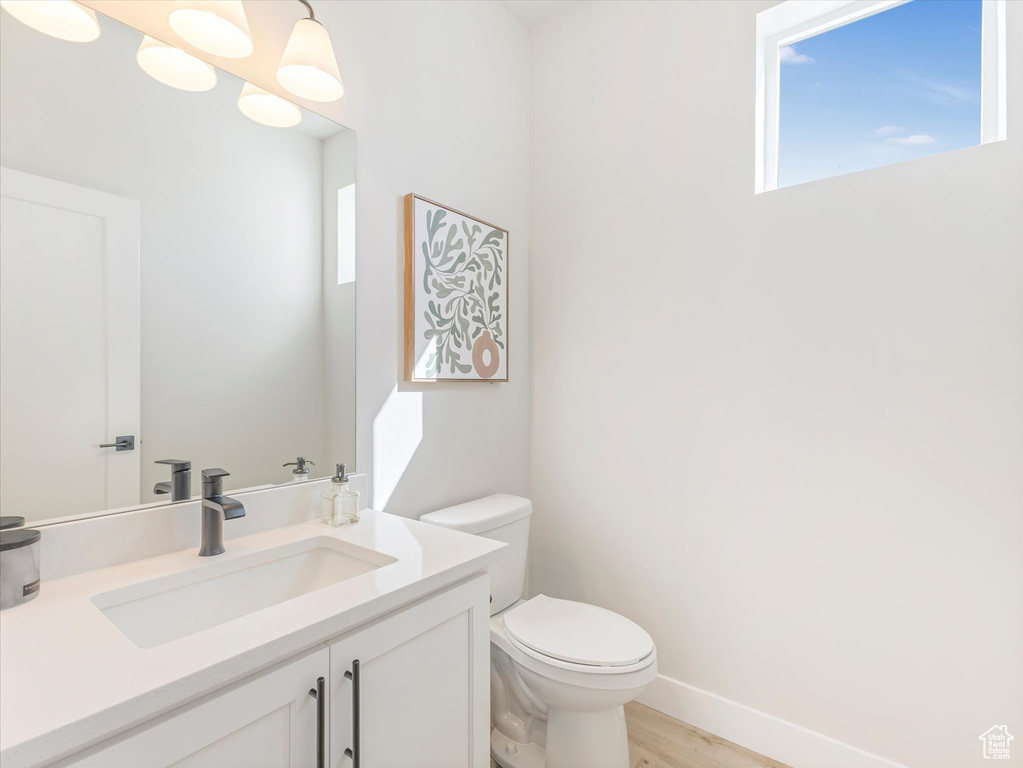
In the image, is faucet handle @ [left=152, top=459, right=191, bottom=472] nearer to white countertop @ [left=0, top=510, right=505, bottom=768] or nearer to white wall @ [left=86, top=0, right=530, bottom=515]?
white countertop @ [left=0, top=510, right=505, bottom=768]

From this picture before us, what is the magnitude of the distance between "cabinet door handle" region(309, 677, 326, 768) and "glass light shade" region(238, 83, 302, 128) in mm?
1265

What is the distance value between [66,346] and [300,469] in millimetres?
564

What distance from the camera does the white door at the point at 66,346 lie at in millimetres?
898

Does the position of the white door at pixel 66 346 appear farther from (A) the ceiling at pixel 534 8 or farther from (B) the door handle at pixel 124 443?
(A) the ceiling at pixel 534 8

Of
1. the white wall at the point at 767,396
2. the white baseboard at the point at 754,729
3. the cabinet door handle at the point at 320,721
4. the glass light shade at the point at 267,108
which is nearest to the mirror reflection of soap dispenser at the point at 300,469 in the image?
the cabinet door handle at the point at 320,721

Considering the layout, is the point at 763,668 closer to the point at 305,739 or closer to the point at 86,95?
the point at 305,739

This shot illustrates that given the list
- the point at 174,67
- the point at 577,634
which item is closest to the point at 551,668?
the point at 577,634

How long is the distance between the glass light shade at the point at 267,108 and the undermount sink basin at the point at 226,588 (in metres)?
1.05

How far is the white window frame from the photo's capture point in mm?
1410

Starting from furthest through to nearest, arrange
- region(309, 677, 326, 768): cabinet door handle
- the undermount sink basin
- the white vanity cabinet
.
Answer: the undermount sink basin < region(309, 677, 326, 768): cabinet door handle < the white vanity cabinet

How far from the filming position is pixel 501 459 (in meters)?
2.07

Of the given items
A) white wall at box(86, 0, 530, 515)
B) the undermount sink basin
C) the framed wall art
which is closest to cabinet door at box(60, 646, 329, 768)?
the undermount sink basin

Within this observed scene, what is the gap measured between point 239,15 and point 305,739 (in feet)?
4.60

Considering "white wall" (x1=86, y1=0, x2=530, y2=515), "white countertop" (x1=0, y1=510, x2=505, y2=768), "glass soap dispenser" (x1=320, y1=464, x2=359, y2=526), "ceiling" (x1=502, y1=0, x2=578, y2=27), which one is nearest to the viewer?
"white countertop" (x1=0, y1=510, x2=505, y2=768)
